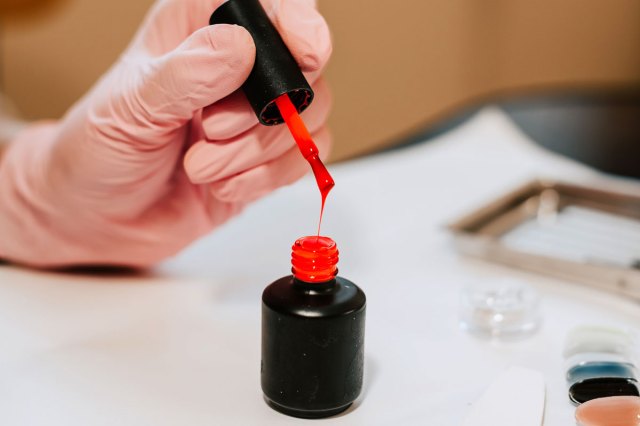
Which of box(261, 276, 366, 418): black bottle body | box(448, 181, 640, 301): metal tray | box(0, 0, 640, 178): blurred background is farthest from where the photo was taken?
box(0, 0, 640, 178): blurred background

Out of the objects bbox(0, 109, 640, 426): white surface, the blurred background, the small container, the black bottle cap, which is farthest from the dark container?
the blurred background

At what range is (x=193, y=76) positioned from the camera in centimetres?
73

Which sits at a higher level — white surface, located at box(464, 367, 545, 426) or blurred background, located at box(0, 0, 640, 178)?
white surface, located at box(464, 367, 545, 426)

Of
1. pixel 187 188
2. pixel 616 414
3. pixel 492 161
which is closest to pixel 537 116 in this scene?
pixel 492 161

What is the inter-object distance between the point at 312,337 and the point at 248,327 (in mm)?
223

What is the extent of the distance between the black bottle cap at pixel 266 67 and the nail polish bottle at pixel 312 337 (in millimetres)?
151

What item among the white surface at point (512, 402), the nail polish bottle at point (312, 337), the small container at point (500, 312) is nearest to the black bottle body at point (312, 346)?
the nail polish bottle at point (312, 337)

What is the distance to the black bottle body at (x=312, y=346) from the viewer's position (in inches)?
25.0

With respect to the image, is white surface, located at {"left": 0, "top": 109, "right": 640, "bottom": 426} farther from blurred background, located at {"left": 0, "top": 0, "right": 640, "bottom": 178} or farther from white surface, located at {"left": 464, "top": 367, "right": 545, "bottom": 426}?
blurred background, located at {"left": 0, "top": 0, "right": 640, "bottom": 178}

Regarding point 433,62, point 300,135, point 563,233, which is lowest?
point 433,62

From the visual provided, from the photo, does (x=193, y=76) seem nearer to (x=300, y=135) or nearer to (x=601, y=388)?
(x=300, y=135)

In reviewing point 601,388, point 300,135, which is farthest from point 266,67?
point 601,388

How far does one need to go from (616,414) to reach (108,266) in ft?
2.22

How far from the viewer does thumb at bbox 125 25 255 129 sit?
708 mm
